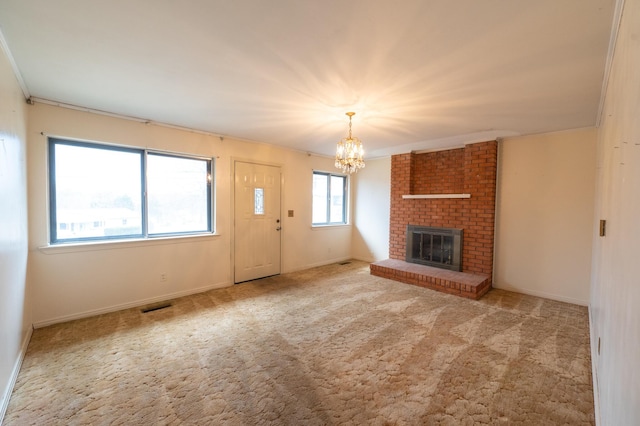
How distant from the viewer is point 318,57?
6.27 ft

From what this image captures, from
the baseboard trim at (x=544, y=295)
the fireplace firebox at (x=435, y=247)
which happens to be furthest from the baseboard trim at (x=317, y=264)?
the baseboard trim at (x=544, y=295)

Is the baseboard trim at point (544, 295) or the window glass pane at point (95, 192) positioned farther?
the baseboard trim at point (544, 295)

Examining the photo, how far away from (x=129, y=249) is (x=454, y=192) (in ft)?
16.7

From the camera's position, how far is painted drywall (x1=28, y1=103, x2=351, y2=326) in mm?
2781

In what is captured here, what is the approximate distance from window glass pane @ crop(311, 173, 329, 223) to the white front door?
3.40 ft

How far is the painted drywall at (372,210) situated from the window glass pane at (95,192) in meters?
4.25

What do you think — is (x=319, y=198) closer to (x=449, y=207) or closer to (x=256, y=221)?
(x=256, y=221)

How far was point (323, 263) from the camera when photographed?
5613mm

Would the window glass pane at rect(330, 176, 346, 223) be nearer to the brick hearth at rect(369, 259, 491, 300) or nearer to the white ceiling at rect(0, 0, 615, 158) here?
the brick hearth at rect(369, 259, 491, 300)

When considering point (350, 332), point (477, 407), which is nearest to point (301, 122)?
point (350, 332)

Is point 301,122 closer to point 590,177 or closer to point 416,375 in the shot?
point 416,375

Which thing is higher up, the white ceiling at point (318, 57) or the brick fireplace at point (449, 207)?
the white ceiling at point (318, 57)

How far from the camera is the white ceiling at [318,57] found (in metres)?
1.47

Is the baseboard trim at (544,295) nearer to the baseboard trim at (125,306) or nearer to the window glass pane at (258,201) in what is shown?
the window glass pane at (258,201)
